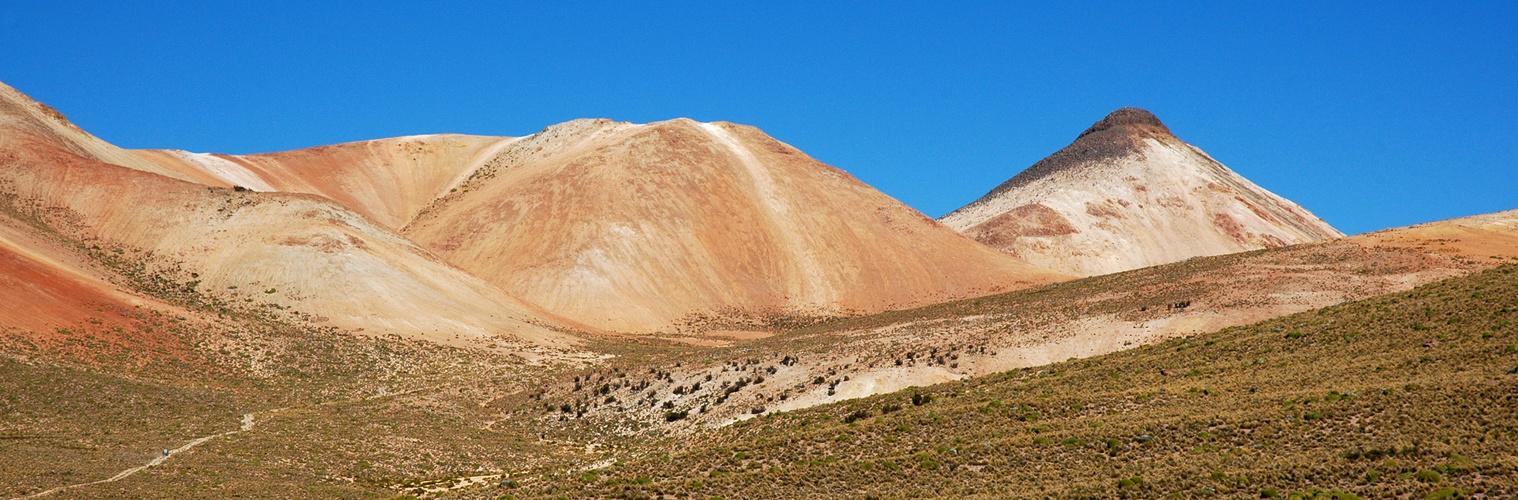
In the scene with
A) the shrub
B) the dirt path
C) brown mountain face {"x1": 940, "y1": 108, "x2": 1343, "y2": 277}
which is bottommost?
the dirt path

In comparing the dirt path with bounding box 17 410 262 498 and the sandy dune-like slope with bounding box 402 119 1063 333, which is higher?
the sandy dune-like slope with bounding box 402 119 1063 333

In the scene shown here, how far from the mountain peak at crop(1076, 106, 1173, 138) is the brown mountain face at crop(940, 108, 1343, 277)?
0.73 feet

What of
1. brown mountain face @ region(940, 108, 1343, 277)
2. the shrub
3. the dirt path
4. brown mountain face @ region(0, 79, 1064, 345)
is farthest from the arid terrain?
brown mountain face @ region(940, 108, 1343, 277)

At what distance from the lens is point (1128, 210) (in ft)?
417

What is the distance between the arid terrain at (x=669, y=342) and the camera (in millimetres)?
28625

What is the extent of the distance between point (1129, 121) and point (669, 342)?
10240cm

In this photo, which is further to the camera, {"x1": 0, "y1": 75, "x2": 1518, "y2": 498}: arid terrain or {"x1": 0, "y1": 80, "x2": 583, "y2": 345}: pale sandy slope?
{"x1": 0, "y1": 80, "x2": 583, "y2": 345}: pale sandy slope

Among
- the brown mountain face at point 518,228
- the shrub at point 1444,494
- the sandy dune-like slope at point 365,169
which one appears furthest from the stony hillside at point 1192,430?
the sandy dune-like slope at point 365,169

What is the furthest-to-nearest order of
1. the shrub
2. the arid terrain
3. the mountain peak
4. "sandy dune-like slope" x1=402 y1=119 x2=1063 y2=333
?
the mountain peak, "sandy dune-like slope" x1=402 y1=119 x2=1063 y2=333, the arid terrain, the shrub

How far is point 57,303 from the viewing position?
173 ft

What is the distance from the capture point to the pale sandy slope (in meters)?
65.4

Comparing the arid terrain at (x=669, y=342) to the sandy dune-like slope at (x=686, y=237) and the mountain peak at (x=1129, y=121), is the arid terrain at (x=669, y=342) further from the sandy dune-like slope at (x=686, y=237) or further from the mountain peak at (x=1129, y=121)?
the mountain peak at (x=1129, y=121)

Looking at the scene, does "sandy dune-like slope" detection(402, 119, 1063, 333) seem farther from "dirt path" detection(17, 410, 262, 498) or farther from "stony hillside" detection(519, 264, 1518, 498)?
"stony hillside" detection(519, 264, 1518, 498)

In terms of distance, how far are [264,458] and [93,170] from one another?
53423 mm
